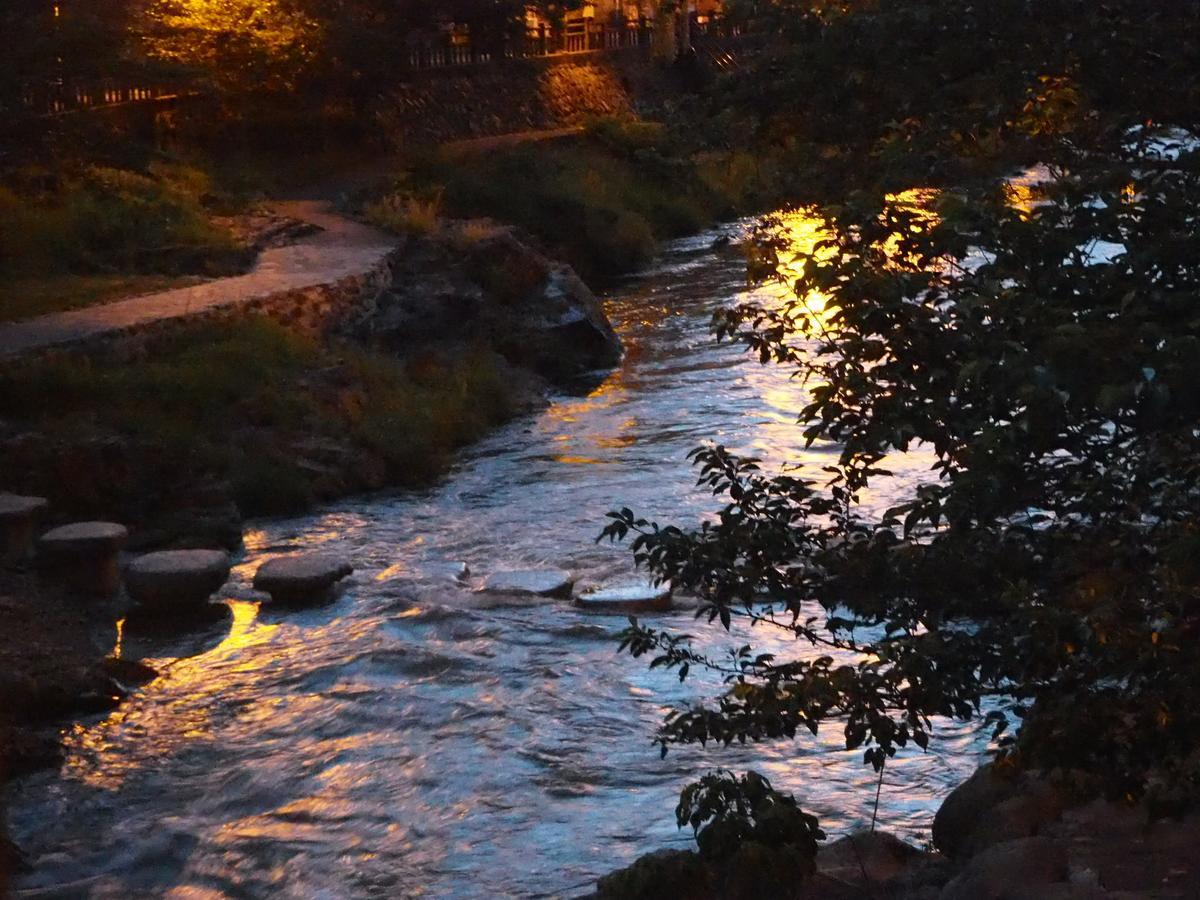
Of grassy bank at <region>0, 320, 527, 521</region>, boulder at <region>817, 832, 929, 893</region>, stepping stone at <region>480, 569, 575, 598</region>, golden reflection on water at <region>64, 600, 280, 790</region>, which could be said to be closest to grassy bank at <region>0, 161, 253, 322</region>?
grassy bank at <region>0, 320, 527, 521</region>

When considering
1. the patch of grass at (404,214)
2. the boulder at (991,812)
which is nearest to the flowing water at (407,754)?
the boulder at (991,812)

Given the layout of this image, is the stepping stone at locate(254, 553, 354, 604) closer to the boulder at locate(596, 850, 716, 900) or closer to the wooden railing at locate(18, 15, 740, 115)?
the boulder at locate(596, 850, 716, 900)

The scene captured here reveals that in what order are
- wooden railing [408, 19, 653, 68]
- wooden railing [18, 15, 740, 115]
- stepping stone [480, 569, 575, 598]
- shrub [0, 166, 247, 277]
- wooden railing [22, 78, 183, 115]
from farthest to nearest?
wooden railing [408, 19, 653, 68]
shrub [0, 166, 247, 277]
wooden railing [18, 15, 740, 115]
wooden railing [22, 78, 183, 115]
stepping stone [480, 569, 575, 598]

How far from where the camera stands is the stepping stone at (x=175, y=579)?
10.1 metres

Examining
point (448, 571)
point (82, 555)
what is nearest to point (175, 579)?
point (82, 555)

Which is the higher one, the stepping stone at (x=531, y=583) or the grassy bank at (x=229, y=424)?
the grassy bank at (x=229, y=424)

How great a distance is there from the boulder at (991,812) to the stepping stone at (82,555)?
6055 millimetres

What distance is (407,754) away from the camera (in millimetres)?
8117

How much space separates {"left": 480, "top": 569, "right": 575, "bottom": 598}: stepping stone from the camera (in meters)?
10.6

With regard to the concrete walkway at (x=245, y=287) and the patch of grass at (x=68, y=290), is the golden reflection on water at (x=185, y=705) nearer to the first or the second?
the concrete walkway at (x=245, y=287)

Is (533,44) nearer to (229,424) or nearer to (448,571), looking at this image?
(229,424)

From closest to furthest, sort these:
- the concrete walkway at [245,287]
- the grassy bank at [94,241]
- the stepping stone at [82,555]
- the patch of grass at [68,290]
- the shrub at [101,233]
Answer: the stepping stone at [82,555] → the concrete walkway at [245,287] → the patch of grass at [68,290] → the grassy bank at [94,241] → the shrub at [101,233]

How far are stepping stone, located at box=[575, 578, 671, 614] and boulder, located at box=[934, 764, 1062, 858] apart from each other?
12.4 ft

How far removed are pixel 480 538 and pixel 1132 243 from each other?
880cm
